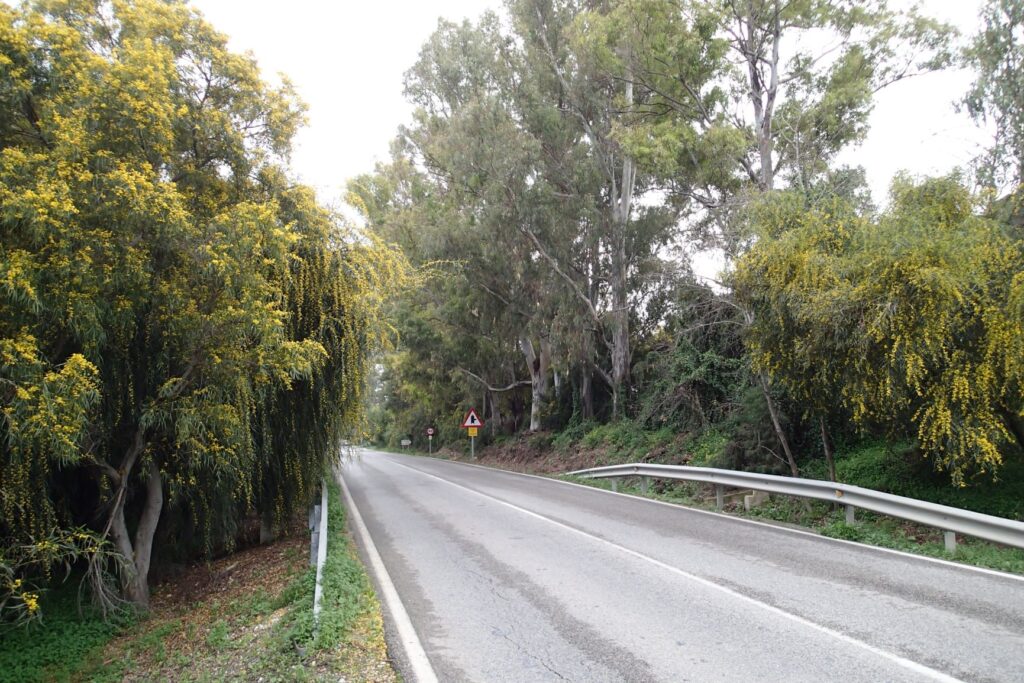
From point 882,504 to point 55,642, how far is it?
10998 millimetres

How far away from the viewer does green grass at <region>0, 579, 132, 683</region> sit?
741 cm

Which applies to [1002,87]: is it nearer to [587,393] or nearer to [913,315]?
[913,315]

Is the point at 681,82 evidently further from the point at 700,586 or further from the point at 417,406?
the point at 417,406

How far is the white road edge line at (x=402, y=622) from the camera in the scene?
4.81 metres

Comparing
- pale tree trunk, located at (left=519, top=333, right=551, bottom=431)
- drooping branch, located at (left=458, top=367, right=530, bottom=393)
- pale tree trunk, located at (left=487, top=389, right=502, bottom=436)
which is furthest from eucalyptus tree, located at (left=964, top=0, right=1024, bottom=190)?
pale tree trunk, located at (left=487, top=389, right=502, bottom=436)

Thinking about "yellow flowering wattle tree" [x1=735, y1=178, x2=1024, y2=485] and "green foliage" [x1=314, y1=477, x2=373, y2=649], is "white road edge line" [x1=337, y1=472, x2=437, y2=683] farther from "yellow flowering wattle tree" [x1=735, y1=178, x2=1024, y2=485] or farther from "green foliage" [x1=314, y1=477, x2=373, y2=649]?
"yellow flowering wattle tree" [x1=735, y1=178, x2=1024, y2=485]

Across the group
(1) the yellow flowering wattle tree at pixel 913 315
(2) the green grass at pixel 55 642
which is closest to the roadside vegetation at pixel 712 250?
(1) the yellow flowering wattle tree at pixel 913 315

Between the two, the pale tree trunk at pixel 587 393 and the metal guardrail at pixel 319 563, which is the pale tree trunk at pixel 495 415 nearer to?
the pale tree trunk at pixel 587 393

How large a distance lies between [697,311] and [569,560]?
11.4 meters

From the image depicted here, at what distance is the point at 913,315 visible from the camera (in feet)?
28.7

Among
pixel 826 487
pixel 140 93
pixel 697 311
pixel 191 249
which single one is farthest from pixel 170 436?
pixel 697 311

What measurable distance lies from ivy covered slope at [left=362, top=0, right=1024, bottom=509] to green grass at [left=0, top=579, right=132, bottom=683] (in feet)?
15.5

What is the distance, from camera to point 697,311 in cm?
1798

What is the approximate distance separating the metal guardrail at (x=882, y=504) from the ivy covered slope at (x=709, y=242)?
3.35 ft
